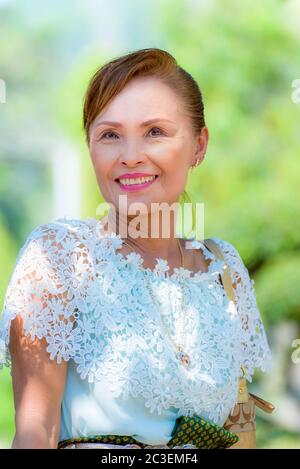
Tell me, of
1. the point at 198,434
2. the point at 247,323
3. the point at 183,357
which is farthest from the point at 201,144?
the point at 198,434

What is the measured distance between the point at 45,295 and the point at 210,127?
4997mm

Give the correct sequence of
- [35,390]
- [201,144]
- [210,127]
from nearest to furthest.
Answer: [35,390] → [201,144] → [210,127]

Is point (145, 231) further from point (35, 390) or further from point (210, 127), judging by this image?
point (210, 127)

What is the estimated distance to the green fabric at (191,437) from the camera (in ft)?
6.60

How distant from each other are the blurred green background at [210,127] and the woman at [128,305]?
4314mm

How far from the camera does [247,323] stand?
2.46 metres

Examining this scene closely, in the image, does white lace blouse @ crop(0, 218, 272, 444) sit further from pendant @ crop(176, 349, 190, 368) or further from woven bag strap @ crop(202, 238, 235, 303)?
woven bag strap @ crop(202, 238, 235, 303)

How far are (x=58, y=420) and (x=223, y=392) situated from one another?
0.46 m

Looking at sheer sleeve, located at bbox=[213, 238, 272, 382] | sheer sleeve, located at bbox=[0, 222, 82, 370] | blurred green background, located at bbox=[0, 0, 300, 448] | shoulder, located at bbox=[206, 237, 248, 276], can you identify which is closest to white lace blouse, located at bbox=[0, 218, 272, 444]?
sheer sleeve, located at bbox=[0, 222, 82, 370]

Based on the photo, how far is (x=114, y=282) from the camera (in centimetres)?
217

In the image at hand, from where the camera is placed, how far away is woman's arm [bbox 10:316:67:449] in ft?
6.32

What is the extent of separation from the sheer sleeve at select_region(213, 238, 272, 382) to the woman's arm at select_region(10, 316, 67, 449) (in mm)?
619

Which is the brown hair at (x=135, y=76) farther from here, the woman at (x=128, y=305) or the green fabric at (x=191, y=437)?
the green fabric at (x=191, y=437)

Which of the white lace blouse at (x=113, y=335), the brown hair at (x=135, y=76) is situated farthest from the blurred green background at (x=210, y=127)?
the white lace blouse at (x=113, y=335)
